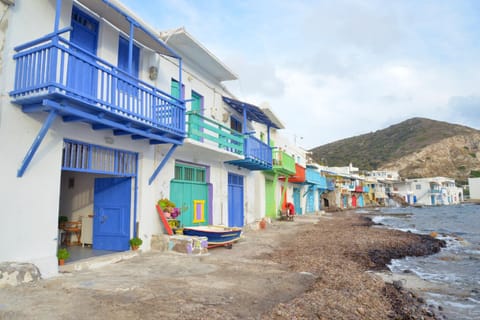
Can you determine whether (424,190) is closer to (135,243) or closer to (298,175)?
(298,175)

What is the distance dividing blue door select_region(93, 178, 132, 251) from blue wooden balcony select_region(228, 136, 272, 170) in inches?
277

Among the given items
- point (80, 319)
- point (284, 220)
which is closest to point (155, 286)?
point (80, 319)

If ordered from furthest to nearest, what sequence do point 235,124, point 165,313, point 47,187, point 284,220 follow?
point 284,220, point 235,124, point 47,187, point 165,313

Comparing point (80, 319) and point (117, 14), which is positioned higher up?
point (117, 14)

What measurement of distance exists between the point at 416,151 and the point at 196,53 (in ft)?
394

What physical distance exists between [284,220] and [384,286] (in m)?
16.9

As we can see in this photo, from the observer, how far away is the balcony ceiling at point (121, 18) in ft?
26.4

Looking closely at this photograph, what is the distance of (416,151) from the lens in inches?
4542

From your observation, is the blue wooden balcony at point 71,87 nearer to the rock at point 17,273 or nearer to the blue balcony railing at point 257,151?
the rock at point 17,273

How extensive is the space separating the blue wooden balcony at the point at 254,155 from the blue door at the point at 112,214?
7.03 m

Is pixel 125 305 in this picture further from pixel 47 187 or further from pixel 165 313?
pixel 47 187

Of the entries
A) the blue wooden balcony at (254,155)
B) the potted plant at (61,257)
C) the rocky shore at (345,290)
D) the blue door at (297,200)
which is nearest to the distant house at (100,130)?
the blue wooden balcony at (254,155)

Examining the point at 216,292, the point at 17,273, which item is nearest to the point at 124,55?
the point at 17,273

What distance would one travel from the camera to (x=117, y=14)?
338 inches
